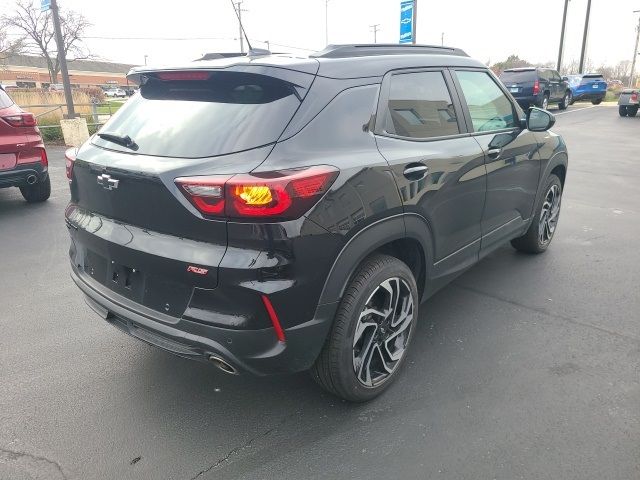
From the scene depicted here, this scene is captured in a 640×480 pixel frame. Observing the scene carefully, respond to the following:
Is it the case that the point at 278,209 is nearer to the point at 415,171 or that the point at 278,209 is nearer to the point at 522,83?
the point at 415,171

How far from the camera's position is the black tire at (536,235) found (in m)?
4.52

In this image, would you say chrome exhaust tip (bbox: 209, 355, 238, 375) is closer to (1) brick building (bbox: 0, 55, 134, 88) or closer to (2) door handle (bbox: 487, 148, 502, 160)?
(2) door handle (bbox: 487, 148, 502, 160)

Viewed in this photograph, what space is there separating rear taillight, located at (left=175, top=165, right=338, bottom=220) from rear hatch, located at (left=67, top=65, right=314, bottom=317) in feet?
0.17

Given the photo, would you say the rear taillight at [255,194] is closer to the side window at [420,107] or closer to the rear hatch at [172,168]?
the rear hatch at [172,168]

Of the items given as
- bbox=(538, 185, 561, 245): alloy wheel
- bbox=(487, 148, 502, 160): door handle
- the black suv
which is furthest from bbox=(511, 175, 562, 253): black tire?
the black suv

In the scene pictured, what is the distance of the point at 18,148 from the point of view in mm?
6020

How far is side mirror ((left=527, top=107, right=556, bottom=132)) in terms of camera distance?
12.8ft

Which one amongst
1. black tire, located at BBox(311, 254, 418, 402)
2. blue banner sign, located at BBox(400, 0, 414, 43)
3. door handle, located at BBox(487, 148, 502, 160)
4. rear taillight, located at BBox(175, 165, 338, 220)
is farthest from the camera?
blue banner sign, located at BBox(400, 0, 414, 43)

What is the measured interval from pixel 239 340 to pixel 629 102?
22230mm

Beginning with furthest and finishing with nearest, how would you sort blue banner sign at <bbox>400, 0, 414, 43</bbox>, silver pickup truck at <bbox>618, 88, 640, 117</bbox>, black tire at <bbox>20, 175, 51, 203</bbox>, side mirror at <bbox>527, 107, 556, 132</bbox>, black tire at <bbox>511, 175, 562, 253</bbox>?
silver pickup truck at <bbox>618, 88, 640, 117</bbox> < blue banner sign at <bbox>400, 0, 414, 43</bbox> < black tire at <bbox>20, 175, 51, 203</bbox> < black tire at <bbox>511, 175, 562, 253</bbox> < side mirror at <bbox>527, 107, 556, 132</bbox>

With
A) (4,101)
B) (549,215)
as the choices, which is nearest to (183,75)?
(549,215)

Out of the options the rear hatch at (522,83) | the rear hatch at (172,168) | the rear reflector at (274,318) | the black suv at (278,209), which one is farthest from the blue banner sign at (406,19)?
the rear reflector at (274,318)

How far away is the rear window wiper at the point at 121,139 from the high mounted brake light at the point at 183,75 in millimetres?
361

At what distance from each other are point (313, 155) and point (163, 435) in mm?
1521
